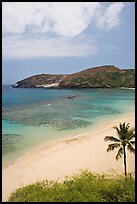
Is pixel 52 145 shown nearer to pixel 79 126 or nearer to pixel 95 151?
pixel 95 151

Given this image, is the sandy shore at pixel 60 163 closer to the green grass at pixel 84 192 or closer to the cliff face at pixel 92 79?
the green grass at pixel 84 192

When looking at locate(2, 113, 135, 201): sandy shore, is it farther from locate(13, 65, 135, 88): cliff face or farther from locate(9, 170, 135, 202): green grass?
locate(13, 65, 135, 88): cliff face

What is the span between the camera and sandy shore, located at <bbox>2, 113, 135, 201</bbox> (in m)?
16.6

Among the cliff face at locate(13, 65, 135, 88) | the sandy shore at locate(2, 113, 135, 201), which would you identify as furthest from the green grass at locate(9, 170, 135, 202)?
the cliff face at locate(13, 65, 135, 88)

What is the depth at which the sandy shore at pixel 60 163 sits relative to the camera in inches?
652

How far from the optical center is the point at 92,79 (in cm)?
11000

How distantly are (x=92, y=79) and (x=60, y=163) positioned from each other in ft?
304

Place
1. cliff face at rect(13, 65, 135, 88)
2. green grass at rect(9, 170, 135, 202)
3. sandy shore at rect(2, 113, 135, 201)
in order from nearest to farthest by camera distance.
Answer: green grass at rect(9, 170, 135, 202) → sandy shore at rect(2, 113, 135, 201) → cliff face at rect(13, 65, 135, 88)

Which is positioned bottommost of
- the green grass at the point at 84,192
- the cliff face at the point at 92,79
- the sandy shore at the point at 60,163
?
the sandy shore at the point at 60,163

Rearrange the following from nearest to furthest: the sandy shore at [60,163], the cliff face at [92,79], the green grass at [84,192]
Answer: the green grass at [84,192] → the sandy shore at [60,163] → the cliff face at [92,79]

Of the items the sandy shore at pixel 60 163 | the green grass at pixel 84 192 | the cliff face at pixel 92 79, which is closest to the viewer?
the green grass at pixel 84 192

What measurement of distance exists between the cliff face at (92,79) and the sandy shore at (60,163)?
2989 inches

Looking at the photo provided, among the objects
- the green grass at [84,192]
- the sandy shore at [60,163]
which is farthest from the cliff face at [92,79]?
the green grass at [84,192]

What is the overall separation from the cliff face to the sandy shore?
75.9 m
